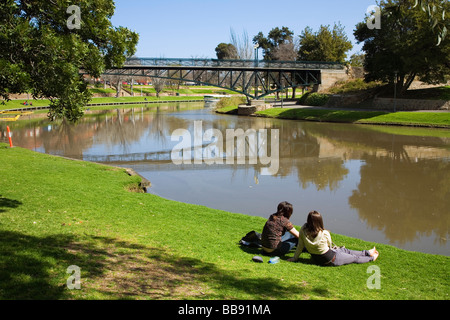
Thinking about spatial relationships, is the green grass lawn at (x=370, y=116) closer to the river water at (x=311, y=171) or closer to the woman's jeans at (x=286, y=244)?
the river water at (x=311, y=171)

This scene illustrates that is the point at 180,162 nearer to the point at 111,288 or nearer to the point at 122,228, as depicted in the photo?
the point at 122,228

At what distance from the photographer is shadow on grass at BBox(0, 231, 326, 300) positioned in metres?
4.87

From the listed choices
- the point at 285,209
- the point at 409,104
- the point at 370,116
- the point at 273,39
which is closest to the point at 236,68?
the point at 370,116

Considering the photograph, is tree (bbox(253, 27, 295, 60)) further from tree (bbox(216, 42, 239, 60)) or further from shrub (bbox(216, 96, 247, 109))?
shrub (bbox(216, 96, 247, 109))

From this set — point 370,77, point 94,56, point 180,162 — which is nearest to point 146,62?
point 370,77

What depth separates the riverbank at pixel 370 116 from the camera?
33.1m

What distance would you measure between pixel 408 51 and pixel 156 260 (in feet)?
117

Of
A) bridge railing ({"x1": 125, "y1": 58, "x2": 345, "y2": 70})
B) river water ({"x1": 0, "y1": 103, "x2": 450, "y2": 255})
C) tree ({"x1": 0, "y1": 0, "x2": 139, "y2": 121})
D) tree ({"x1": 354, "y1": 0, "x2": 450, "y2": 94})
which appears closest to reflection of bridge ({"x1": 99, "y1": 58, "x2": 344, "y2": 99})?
bridge railing ({"x1": 125, "y1": 58, "x2": 345, "y2": 70})

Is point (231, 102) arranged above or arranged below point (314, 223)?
above

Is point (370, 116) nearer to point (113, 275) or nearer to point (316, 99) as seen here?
point (316, 99)

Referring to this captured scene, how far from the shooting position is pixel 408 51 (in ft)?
116

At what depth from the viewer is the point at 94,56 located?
913 cm

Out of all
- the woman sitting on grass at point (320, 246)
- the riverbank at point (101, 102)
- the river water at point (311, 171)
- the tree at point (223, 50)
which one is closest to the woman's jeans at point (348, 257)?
the woman sitting on grass at point (320, 246)

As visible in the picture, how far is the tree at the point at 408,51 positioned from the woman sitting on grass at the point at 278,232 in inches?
1141
